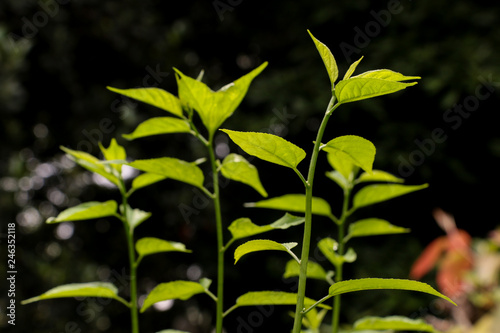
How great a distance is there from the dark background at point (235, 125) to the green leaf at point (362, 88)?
6.36 feet

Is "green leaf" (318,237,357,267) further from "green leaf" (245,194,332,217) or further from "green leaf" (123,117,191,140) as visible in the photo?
"green leaf" (123,117,191,140)

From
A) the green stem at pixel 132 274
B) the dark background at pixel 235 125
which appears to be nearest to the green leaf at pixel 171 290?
the green stem at pixel 132 274

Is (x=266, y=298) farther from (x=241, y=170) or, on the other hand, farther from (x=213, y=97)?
(x=213, y=97)

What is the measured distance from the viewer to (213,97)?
1.77ft

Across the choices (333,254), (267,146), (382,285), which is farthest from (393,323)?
(267,146)

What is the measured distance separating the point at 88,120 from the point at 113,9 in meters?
0.74

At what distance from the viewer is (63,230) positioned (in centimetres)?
237

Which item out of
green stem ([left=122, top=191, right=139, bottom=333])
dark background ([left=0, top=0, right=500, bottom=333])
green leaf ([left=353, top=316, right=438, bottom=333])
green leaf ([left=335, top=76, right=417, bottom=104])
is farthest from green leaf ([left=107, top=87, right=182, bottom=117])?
dark background ([left=0, top=0, right=500, bottom=333])

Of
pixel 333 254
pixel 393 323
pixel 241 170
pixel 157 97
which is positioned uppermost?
pixel 157 97

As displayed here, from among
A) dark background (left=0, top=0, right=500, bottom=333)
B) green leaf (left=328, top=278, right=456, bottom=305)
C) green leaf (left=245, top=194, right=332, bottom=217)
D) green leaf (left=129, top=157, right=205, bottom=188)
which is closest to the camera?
green leaf (left=328, top=278, right=456, bottom=305)

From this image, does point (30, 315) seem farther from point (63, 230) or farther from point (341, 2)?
point (341, 2)

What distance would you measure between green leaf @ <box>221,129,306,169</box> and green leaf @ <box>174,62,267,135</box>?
0.49ft

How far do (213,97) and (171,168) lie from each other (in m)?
0.11

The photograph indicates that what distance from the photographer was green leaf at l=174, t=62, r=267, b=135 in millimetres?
532
